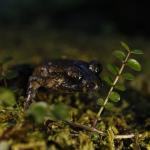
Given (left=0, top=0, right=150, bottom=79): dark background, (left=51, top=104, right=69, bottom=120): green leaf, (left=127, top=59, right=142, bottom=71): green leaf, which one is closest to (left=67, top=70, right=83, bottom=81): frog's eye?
(left=127, top=59, right=142, bottom=71): green leaf

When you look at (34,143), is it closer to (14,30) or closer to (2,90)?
(2,90)

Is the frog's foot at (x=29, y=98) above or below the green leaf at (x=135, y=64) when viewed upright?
below

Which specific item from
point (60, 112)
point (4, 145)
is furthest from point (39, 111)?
point (4, 145)

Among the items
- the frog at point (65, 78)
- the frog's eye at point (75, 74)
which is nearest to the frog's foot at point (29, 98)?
the frog at point (65, 78)

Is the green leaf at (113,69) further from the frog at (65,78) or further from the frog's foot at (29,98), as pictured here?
the frog's foot at (29,98)

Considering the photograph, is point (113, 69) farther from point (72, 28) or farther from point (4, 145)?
point (72, 28)

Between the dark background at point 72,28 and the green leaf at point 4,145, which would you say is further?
the dark background at point 72,28

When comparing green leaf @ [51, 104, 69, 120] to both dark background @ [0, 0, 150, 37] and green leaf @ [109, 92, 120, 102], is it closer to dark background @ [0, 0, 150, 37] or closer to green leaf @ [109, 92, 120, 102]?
green leaf @ [109, 92, 120, 102]
